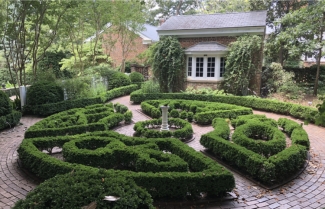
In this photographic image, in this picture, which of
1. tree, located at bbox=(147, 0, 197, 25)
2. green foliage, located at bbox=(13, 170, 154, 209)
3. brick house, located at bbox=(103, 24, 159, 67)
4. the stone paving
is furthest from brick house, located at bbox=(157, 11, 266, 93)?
tree, located at bbox=(147, 0, 197, 25)

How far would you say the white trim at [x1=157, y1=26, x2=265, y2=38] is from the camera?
14.5 metres

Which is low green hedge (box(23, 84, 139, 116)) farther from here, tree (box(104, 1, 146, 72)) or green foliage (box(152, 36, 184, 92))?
tree (box(104, 1, 146, 72))

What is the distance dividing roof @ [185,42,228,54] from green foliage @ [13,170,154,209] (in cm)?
1328

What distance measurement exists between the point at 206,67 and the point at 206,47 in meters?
1.26

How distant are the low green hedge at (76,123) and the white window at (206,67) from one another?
7.13 meters

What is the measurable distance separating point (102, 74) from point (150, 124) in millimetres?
8853

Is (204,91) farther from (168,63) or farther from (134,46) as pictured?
(134,46)

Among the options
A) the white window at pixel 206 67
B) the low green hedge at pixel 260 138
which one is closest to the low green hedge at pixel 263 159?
the low green hedge at pixel 260 138

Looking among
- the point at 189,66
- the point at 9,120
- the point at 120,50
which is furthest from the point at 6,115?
the point at 120,50

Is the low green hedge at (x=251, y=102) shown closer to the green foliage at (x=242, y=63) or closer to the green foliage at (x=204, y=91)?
the green foliage at (x=204, y=91)

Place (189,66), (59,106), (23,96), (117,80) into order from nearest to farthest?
(59,106) → (23,96) → (189,66) → (117,80)

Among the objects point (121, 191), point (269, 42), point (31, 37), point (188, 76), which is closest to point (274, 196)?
point (121, 191)

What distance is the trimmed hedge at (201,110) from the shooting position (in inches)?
391

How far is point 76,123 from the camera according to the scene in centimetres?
830
